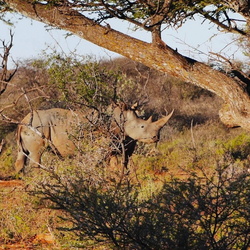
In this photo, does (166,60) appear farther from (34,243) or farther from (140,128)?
(140,128)

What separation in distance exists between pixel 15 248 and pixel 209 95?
67.3 feet

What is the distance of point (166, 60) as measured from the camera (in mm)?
7082

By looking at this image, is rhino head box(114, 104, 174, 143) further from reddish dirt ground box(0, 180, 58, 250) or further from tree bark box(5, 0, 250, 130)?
reddish dirt ground box(0, 180, 58, 250)

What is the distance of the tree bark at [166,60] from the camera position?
7004mm

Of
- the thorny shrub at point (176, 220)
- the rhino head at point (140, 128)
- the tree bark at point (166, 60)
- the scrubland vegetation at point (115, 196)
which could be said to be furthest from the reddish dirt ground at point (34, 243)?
the rhino head at point (140, 128)

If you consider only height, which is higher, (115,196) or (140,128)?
(115,196)

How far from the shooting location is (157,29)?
7.16 meters

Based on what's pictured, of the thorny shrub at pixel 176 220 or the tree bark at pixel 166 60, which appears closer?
the thorny shrub at pixel 176 220

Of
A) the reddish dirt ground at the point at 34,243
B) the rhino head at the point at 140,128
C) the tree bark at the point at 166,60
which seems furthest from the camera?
the rhino head at the point at 140,128

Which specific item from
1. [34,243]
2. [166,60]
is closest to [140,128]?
[166,60]

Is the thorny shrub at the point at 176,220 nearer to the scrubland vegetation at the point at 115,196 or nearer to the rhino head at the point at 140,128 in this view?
the scrubland vegetation at the point at 115,196

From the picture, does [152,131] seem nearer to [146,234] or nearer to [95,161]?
[95,161]

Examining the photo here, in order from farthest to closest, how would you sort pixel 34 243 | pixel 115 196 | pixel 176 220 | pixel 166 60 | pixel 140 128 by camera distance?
pixel 140 128 < pixel 166 60 < pixel 34 243 < pixel 115 196 < pixel 176 220

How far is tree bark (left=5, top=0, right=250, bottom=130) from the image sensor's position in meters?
7.00
